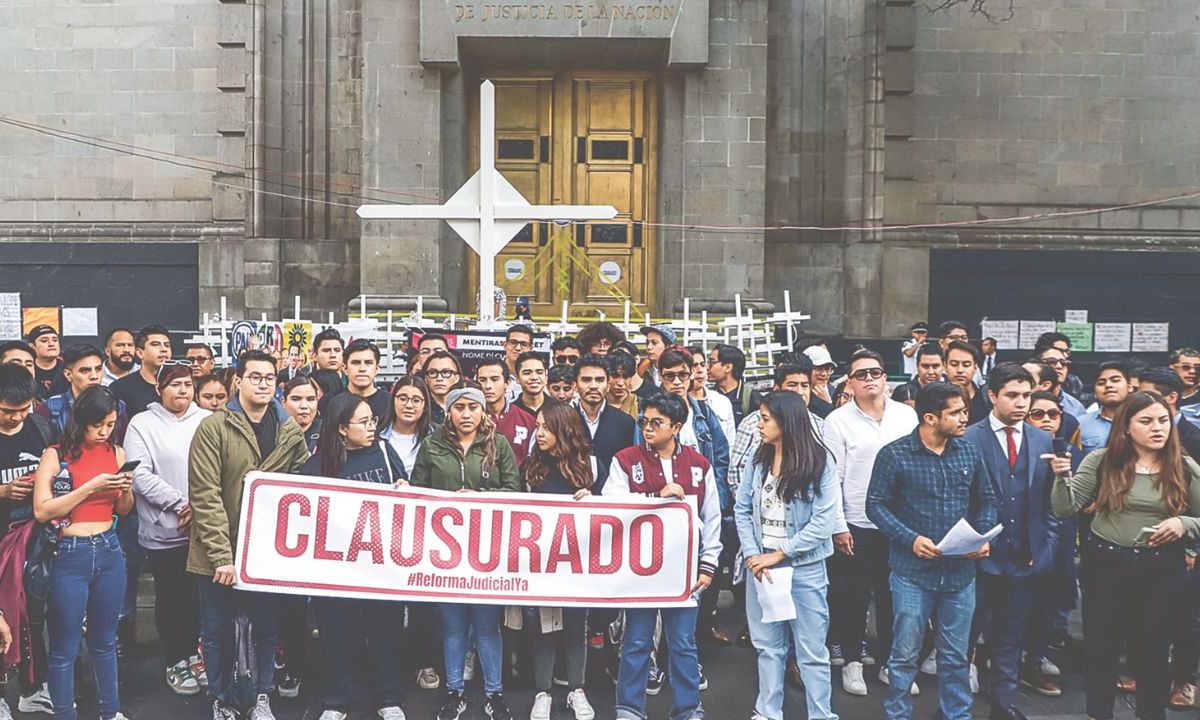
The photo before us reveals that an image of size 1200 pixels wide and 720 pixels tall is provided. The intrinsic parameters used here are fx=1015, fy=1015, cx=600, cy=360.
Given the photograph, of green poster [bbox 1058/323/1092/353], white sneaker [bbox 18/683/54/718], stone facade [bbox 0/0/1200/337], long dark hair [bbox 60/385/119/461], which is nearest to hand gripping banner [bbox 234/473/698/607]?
long dark hair [bbox 60/385/119/461]

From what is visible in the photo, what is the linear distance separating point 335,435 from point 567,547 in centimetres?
162

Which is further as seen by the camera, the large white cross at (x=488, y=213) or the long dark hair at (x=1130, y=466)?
the large white cross at (x=488, y=213)

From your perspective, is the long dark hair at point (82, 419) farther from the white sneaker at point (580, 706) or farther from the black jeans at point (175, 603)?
the white sneaker at point (580, 706)

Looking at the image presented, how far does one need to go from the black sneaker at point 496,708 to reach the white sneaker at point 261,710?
134cm

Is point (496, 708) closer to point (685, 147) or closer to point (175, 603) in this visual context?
point (175, 603)

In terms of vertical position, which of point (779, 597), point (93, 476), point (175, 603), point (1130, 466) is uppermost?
point (1130, 466)

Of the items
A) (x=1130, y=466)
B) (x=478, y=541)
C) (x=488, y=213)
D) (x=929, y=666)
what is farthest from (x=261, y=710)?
(x=488, y=213)

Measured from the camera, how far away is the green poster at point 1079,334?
17.7 m

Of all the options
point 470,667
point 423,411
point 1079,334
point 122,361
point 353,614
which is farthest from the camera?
point 1079,334

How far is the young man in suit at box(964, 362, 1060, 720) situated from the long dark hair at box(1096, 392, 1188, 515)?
453mm

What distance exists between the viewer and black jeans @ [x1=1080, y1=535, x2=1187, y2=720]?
598 cm

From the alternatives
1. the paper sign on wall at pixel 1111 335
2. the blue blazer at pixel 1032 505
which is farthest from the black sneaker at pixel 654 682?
the paper sign on wall at pixel 1111 335

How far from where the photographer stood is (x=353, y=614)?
636cm

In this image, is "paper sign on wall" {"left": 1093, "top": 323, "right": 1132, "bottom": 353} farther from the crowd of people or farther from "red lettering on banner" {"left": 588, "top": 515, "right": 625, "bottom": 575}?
"red lettering on banner" {"left": 588, "top": 515, "right": 625, "bottom": 575}
